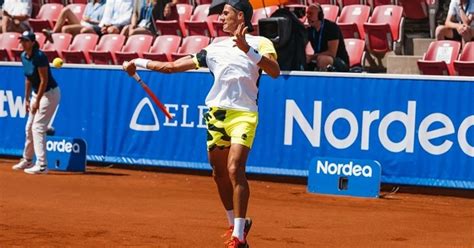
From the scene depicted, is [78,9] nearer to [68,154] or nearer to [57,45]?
[57,45]

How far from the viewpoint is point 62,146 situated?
57.7ft

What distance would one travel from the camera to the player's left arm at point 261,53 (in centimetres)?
923

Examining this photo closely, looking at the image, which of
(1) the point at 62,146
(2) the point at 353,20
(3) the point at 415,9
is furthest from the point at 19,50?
(3) the point at 415,9

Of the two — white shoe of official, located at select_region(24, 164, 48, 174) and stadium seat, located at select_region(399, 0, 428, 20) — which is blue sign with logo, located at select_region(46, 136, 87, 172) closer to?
white shoe of official, located at select_region(24, 164, 48, 174)

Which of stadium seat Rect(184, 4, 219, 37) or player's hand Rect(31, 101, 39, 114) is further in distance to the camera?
stadium seat Rect(184, 4, 219, 37)

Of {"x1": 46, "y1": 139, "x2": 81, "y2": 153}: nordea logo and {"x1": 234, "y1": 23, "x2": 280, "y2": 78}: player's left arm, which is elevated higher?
{"x1": 234, "y1": 23, "x2": 280, "y2": 78}: player's left arm

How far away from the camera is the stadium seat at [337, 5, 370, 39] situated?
61.4 ft

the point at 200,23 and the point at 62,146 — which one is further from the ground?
the point at 200,23

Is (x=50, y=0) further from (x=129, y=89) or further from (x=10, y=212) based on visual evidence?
(x=10, y=212)

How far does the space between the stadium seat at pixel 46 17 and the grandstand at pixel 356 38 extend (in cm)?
125

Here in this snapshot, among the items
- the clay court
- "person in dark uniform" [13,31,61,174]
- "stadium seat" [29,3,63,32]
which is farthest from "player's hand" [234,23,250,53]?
"stadium seat" [29,3,63,32]

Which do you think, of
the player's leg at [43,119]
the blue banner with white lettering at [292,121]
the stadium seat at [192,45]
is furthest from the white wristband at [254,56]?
the stadium seat at [192,45]

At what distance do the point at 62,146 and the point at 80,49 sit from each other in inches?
158

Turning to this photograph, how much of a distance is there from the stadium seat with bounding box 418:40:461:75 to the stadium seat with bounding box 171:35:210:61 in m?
4.15
